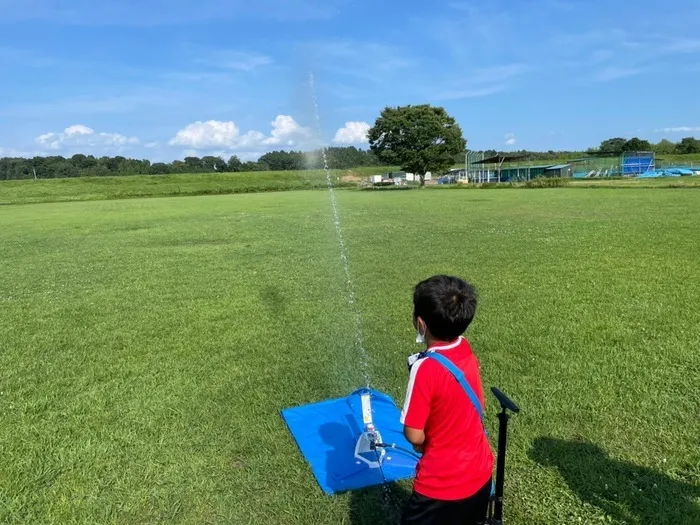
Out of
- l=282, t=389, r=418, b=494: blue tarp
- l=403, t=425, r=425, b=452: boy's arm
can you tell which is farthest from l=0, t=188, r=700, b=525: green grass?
l=403, t=425, r=425, b=452: boy's arm

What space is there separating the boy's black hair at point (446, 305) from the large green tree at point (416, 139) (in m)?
55.3

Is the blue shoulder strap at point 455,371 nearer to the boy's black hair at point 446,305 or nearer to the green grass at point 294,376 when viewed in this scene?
the boy's black hair at point 446,305

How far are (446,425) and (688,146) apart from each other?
10497cm

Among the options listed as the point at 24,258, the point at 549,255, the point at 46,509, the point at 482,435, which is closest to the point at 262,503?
the point at 46,509

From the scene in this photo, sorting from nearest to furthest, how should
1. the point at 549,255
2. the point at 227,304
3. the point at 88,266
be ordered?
1. the point at 227,304
2. the point at 549,255
3. the point at 88,266

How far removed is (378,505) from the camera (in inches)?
132

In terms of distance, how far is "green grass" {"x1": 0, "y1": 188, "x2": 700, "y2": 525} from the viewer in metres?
3.42

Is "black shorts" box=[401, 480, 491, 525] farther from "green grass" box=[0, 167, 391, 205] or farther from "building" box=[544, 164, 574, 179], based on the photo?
"building" box=[544, 164, 574, 179]

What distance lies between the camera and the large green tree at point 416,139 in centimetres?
5631

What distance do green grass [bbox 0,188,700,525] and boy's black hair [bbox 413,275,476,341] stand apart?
1635mm

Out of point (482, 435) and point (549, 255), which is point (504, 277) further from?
point (482, 435)

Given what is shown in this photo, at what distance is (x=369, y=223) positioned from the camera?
20.5 m

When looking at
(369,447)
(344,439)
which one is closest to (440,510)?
(369,447)

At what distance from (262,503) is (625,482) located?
225 cm
